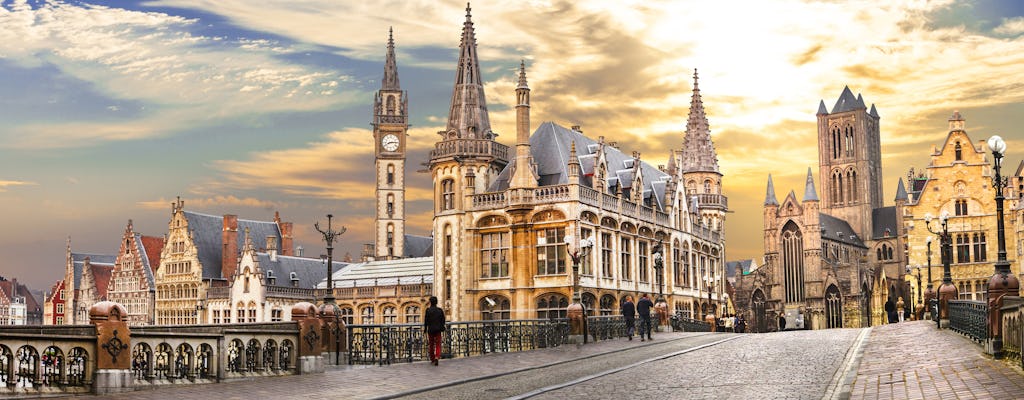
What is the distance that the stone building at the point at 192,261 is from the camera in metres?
88.4

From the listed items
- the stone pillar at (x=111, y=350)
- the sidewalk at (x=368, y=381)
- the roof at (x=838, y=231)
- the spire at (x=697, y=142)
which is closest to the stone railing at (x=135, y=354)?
the stone pillar at (x=111, y=350)

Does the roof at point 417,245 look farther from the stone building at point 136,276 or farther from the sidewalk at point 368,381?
the sidewalk at point 368,381

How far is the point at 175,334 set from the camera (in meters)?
18.9

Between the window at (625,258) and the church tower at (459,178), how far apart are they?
344 inches

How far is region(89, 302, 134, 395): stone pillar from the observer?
57.7 ft

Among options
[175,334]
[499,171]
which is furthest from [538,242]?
[175,334]

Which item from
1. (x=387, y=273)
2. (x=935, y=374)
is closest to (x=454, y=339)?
(x=935, y=374)

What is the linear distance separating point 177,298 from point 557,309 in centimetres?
4799

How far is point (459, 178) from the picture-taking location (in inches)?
2375

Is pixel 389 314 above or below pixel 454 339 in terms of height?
below

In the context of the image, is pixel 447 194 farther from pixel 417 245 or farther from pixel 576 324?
pixel 417 245

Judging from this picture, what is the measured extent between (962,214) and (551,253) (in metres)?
46.1

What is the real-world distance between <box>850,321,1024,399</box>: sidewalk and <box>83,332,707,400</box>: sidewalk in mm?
7501

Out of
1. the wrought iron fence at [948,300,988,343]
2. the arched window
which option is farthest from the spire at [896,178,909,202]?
the wrought iron fence at [948,300,988,343]
